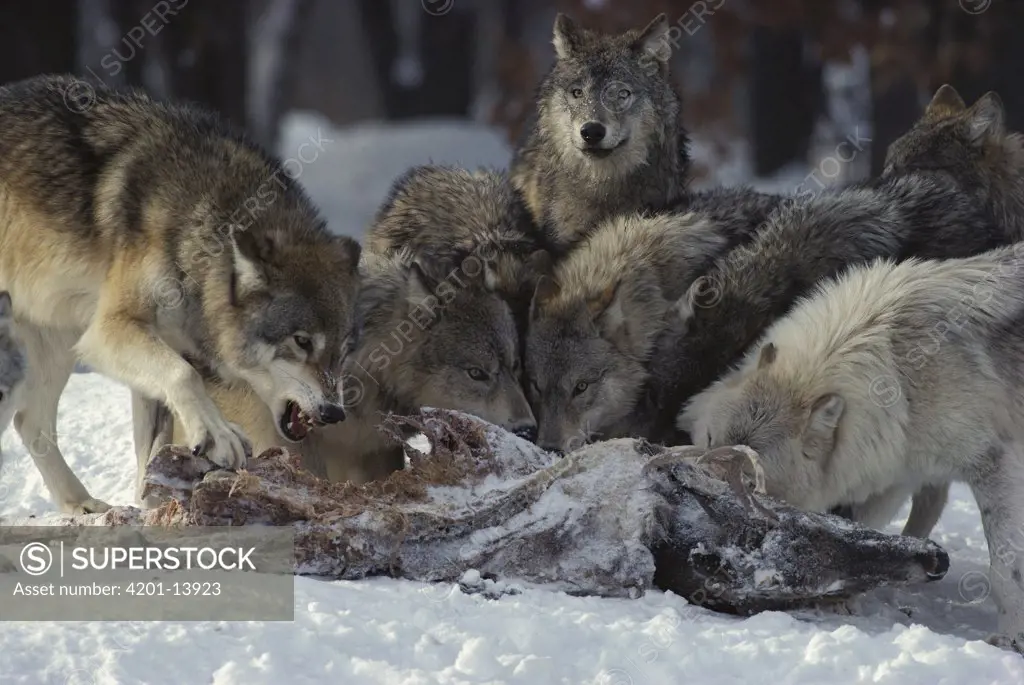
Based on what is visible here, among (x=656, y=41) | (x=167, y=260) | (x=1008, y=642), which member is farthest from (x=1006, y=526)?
(x=656, y=41)

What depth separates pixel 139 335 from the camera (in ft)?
20.2

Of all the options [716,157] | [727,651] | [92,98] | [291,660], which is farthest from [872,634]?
[716,157]

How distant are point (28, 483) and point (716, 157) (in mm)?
15174

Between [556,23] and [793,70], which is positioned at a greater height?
[793,70]

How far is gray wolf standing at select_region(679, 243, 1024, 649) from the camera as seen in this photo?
5.70 meters

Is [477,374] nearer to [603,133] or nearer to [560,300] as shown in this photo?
[560,300]

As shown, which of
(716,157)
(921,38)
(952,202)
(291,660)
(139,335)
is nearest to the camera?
(291,660)

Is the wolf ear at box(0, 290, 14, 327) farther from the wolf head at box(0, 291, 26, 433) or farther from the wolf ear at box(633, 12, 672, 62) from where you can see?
the wolf ear at box(633, 12, 672, 62)

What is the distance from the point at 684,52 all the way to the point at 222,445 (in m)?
28.1

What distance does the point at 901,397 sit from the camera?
580 centimetres

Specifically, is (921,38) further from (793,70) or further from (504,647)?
(504,647)

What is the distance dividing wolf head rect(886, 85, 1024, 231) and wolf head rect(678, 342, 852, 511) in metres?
2.60

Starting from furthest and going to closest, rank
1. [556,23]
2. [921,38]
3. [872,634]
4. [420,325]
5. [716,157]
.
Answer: [716,157]
[921,38]
[556,23]
[420,325]
[872,634]
